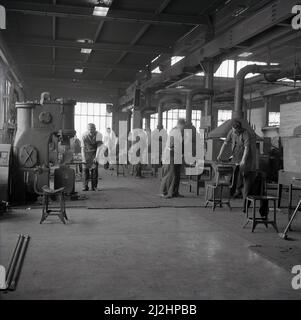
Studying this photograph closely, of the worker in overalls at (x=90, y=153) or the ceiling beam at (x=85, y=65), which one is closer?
the worker in overalls at (x=90, y=153)

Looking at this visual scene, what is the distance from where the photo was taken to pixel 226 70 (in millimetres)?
17938

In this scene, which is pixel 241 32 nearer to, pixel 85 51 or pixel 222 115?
pixel 85 51

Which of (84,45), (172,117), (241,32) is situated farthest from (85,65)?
(241,32)

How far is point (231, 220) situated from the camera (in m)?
6.74

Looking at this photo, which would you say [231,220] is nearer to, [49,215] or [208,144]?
[49,215]

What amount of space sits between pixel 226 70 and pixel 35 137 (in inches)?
477

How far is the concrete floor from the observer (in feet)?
11.7

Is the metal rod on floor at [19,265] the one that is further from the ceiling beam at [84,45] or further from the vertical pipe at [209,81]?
the ceiling beam at [84,45]

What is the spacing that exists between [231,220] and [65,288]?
3835 mm

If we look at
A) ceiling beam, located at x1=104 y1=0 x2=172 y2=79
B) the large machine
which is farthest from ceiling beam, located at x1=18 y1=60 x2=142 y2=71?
the large machine

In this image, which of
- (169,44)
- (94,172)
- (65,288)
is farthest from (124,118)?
(65,288)

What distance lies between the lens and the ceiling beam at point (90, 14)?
8.57m

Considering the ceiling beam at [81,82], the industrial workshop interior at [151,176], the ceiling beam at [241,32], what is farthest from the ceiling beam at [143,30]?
the ceiling beam at [81,82]

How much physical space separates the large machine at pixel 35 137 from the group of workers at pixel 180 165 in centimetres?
187
